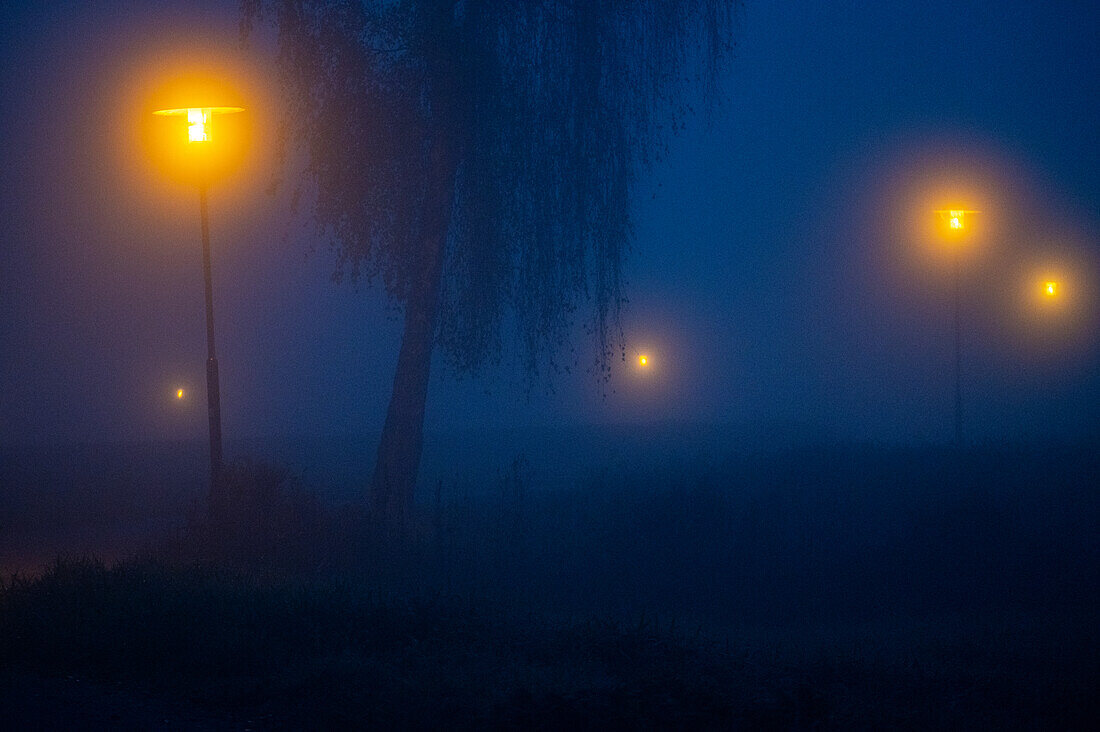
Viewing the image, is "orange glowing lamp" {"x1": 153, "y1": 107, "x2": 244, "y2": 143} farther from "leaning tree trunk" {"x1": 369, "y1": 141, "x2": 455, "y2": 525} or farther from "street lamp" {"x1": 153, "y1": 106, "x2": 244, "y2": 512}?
"leaning tree trunk" {"x1": 369, "y1": 141, "x2": 455, "y2": 525}

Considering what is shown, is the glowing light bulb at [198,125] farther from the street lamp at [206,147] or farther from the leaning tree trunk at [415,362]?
the leaning tree trunk at [415,362]

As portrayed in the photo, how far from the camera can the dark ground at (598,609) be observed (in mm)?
6250

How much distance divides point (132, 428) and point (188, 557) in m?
33.9

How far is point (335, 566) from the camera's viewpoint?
11.5 meters

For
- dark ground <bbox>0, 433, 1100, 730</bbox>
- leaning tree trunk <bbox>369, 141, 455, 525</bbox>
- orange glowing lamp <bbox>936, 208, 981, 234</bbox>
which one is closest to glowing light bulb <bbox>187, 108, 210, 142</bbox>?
leaning tree trunk <bbox>369, 141, 455, 525</bbox>

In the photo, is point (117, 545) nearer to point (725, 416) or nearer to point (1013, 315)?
point (1013, 315)

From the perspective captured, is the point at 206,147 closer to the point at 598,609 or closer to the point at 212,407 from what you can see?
the point at 212,407

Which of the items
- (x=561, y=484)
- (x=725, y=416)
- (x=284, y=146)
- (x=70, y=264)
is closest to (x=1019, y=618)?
(x=284, y=146)

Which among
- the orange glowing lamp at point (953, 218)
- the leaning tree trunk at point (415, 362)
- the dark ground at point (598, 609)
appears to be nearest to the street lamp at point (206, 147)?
the dark ground at point (598, 609)

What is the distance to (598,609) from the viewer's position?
10.5 metres

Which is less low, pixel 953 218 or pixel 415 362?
pixel 953 218

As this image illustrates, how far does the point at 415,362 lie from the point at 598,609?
5081mm

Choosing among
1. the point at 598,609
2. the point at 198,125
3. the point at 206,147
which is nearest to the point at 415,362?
the point at 206,147

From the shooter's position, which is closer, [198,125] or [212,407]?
[198,125]
